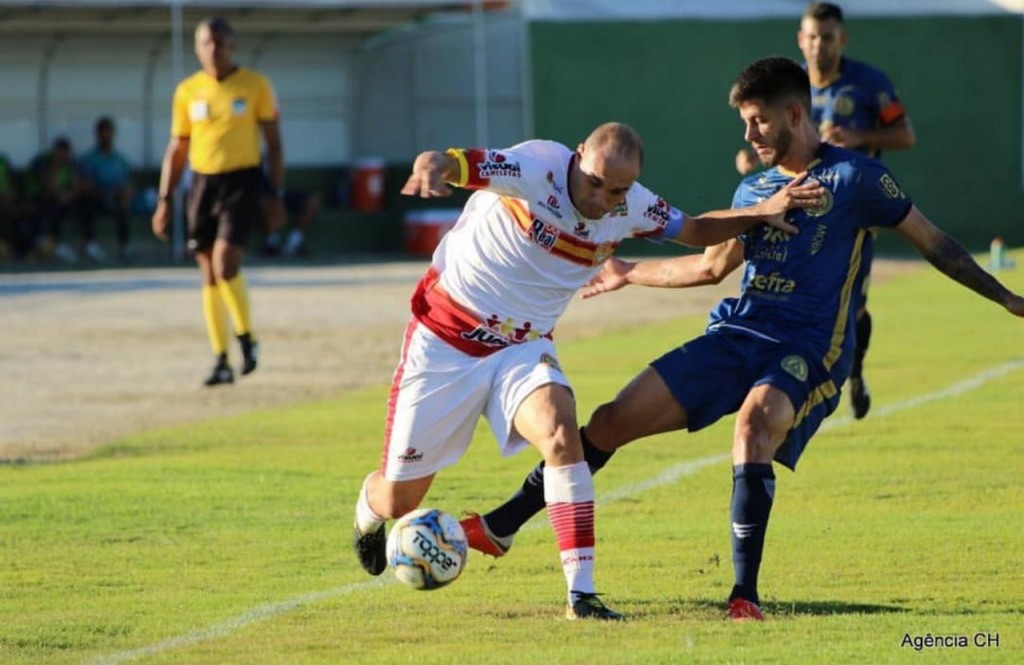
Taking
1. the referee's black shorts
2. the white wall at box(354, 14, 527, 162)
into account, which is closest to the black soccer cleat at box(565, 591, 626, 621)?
the referee's black shorts

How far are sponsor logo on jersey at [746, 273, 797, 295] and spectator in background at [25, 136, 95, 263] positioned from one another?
25.6 meters

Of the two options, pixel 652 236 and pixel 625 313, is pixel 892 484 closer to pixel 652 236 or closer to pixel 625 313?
pixel 652 236

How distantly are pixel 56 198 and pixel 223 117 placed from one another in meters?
16.8

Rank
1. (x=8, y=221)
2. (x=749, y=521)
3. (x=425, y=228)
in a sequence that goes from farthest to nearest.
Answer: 1. (x=425, y=228)
2. (x=8, y=221)
3. (x=749, y=521)

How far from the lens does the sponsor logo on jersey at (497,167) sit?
7.31 meters

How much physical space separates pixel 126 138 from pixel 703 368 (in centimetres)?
2890

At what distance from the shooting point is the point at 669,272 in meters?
8.63

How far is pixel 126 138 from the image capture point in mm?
35688

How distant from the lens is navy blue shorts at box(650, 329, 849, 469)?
307 inches

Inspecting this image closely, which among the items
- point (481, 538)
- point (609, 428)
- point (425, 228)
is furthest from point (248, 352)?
point (425, 228)

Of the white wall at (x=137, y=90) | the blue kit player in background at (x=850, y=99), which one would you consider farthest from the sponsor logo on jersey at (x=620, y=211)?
the white wall at (x=137, y=90)

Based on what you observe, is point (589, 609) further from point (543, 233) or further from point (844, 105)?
point (844, 105)

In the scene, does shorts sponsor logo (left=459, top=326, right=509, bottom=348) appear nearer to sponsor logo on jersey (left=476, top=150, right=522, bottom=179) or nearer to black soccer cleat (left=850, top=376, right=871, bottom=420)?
sponsor logo on jersey (left=476, top=150, right=522, bottom=179)

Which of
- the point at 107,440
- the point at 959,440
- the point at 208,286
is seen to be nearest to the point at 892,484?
the point at 959,440
